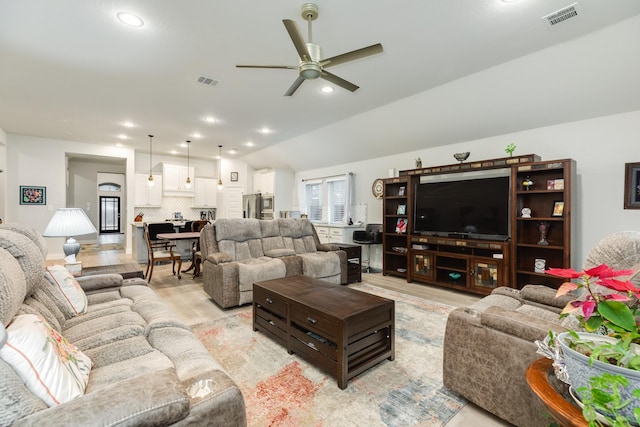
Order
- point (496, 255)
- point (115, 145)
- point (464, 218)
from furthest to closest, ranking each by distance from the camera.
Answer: point (115, 145) < point (464, 218) < point (496, 255)

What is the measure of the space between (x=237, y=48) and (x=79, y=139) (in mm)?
6353

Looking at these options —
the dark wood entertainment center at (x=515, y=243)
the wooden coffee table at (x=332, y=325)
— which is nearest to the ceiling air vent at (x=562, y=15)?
the dark wood entertainment center at (x=515, y=243)

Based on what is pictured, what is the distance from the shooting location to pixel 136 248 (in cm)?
650

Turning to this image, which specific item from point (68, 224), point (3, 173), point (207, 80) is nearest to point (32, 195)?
point (3, 173)

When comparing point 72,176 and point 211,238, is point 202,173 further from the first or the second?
point 211,238

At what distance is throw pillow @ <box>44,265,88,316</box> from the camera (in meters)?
1.97

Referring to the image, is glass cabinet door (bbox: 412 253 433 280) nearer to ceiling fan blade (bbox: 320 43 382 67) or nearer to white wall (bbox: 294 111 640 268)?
white wall (bbox: 294 111 640 268)

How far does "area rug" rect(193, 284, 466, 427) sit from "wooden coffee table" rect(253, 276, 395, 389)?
0.10 metres

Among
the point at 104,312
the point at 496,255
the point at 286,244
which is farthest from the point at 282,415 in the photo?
the point at 496,255

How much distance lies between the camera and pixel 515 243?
3.85m

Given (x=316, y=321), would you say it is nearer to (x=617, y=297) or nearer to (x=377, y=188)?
(x=617, y=297)

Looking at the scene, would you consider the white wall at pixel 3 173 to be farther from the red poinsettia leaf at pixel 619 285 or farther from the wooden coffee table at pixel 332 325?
the red poinsettia leaf at pixel 619 285

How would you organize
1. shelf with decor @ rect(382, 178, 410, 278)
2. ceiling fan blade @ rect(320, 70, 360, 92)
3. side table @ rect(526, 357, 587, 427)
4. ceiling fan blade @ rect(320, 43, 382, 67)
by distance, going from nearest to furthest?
side table @ rect(526, 357, 587, 427)
ceiling fan blade @ rect(320, 43, 382, 67)
ceiling fan blade @ rect(320, 70, 360, 92)
shelf with decor @ rect(382, 178, 410, 278)

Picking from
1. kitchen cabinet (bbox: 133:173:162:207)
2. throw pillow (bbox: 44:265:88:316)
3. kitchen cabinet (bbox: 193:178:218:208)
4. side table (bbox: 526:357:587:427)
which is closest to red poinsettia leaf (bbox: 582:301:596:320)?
side table (bbox: 526:357:587:427)
